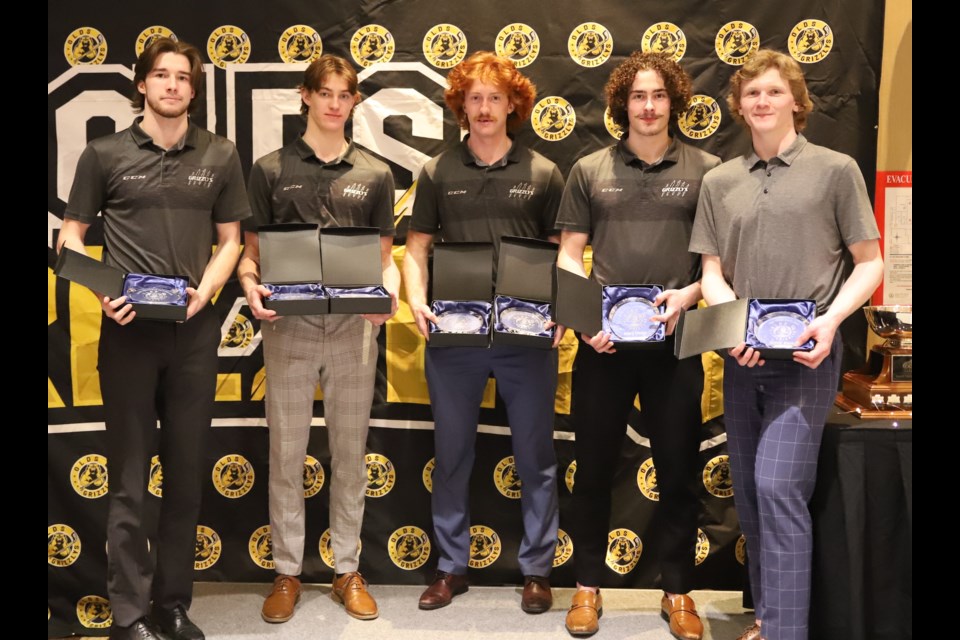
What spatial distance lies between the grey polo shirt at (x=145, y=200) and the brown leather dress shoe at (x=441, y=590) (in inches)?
59.3

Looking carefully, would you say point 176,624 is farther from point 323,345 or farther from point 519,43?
point 519,43

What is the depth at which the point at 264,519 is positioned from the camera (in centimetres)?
379

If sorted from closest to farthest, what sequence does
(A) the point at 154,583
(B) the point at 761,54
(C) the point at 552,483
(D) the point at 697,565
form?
1. (B) the point at 761,54
2. (A) the point at 154,583
3. (C) the point at 552,483
4. (D) the point at 697,565

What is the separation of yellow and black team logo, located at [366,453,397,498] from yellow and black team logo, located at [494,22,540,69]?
1.83 meters

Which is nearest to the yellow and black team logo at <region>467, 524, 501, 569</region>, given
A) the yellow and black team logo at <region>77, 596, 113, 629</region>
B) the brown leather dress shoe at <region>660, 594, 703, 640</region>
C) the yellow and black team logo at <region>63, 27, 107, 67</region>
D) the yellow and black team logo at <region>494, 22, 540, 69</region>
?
the brown leather dress shoe at <region>660, 594, 703, 640</region>

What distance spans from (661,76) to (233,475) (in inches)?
96.8

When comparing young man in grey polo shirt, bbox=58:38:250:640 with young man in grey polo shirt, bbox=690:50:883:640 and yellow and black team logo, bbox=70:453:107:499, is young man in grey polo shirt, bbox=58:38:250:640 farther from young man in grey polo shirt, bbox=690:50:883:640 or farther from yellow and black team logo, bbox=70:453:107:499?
young man in grey polo shirt, bbox=690:50:883:640

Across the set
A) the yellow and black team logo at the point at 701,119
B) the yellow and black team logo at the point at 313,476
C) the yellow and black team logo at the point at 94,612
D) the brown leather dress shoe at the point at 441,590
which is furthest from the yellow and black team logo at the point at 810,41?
the yellow and black team logo at the point at 94,612

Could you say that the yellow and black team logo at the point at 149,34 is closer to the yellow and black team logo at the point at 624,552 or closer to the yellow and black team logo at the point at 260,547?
the yellow and black team logo at the point at 260,547

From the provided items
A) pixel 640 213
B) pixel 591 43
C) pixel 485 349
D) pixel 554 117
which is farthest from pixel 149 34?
pixel 640 213

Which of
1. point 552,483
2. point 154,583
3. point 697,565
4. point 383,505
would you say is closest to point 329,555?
point 383,505

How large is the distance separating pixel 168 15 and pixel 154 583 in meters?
2.38

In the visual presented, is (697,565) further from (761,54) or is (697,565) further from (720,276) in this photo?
(761,54)

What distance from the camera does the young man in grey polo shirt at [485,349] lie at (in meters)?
3.27
